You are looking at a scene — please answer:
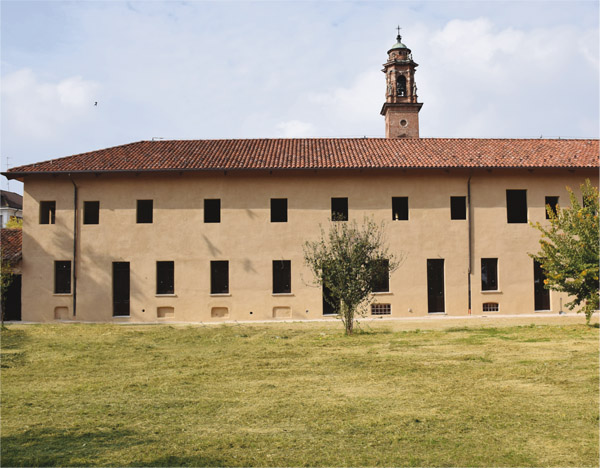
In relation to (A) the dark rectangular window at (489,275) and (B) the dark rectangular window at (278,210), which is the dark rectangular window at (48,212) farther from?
(A) the dark rectangular window at (489,275)

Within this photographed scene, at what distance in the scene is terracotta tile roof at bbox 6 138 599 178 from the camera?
80.5 feet

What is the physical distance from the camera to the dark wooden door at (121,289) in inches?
972

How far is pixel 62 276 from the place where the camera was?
981 inches

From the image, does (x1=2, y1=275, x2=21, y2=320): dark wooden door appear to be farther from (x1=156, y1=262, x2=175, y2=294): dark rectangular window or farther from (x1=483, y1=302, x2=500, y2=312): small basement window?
(x1=483, y1=302, x2=500, y2=312): small basement window

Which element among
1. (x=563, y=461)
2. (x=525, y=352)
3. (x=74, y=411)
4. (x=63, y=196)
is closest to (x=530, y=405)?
(x=563, y=461)

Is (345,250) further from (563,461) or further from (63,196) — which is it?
(63,196)

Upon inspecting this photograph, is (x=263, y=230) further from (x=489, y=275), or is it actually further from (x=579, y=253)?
(x=579, y=253)

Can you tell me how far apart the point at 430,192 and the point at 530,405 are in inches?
702

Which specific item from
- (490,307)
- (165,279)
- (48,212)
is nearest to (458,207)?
(490,307)

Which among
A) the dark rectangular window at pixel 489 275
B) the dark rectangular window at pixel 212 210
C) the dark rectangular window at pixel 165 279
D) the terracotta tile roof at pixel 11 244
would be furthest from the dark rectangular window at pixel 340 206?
the terracotta tile roof at pixel 11 244

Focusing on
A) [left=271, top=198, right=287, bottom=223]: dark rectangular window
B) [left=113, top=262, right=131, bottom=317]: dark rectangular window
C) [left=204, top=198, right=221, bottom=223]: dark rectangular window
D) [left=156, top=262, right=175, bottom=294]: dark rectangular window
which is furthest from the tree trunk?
[left=113, top=262, right=131, bottom=317]: dark rectangular window

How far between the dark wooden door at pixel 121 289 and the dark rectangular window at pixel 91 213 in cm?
233

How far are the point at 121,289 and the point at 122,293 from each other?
0.18 metres

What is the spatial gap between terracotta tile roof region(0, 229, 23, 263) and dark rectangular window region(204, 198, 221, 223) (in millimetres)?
8307
